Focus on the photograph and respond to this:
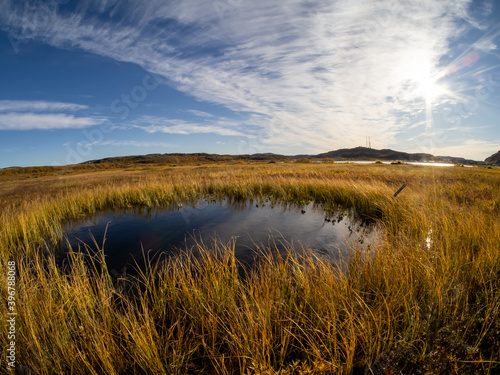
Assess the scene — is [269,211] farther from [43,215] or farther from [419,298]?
[43,215]

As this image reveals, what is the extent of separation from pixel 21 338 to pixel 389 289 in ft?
13.4

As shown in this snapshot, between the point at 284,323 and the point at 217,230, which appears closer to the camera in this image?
the point at 284,323

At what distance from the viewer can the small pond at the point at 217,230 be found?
5.11 metres

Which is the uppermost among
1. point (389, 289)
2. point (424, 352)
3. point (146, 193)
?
point (146, 193)

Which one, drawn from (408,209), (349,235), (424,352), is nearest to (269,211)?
(349,235)

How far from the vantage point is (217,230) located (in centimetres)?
642

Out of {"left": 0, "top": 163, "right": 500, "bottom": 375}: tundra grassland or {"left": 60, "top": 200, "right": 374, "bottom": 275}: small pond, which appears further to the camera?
{"left": 60, "top": 200, "right": 374, "bottom": 275}: small pond

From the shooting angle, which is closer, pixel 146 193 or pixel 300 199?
pixel 300 199

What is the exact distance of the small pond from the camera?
511 centimetres

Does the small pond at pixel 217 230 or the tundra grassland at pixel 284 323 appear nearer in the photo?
the tundra grassland at pixel 284 323

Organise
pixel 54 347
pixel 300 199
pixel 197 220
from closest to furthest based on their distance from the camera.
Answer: pixel 54 347 → pixel 197 220 → pixel 300 199

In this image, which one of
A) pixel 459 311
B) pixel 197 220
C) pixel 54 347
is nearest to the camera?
pixel 54 347

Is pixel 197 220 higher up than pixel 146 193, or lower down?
lower down

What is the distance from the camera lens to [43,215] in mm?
6906
